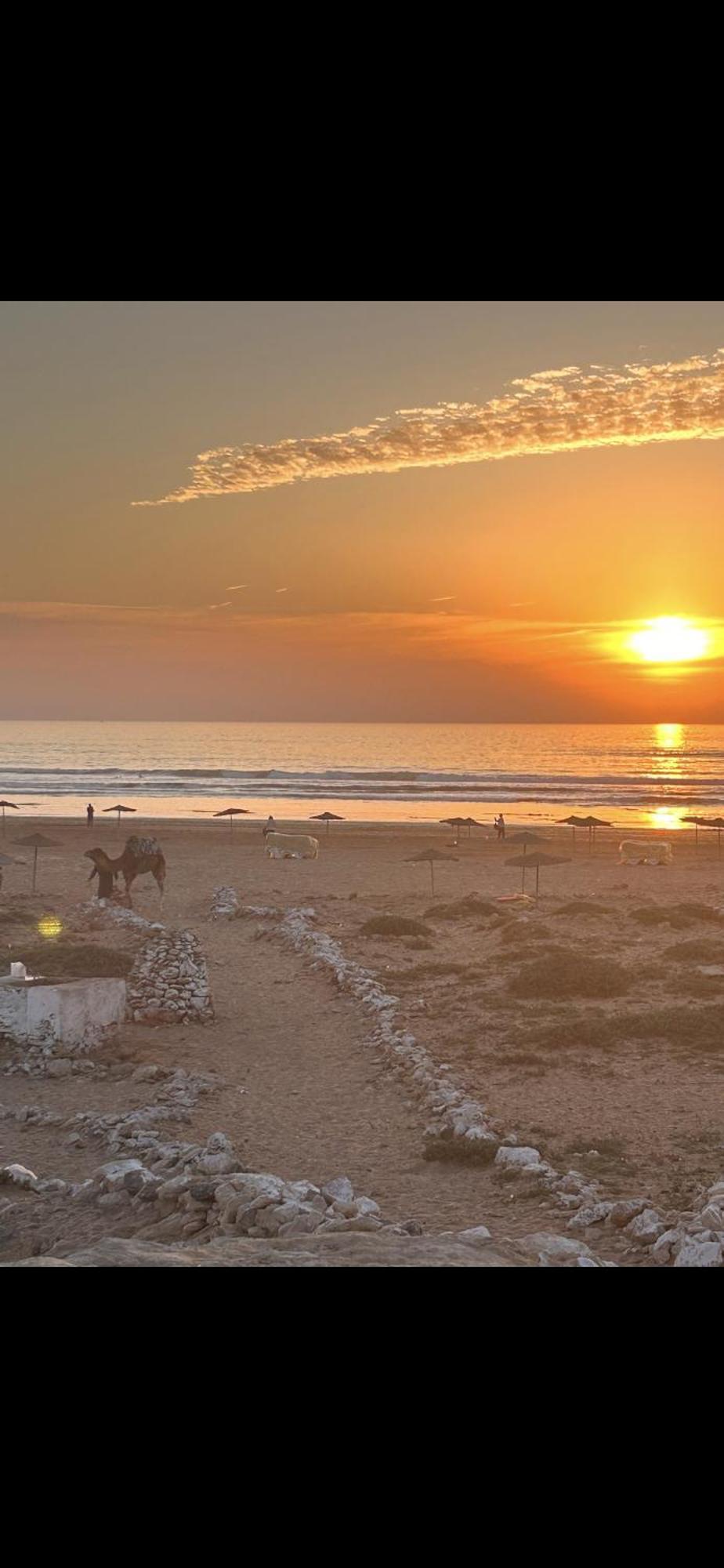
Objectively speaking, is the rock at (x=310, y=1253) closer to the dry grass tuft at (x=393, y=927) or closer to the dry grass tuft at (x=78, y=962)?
the dry grass tuft at (x=78, y=962)

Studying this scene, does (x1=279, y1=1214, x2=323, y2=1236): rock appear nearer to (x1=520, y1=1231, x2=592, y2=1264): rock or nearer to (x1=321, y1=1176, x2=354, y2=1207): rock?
(x1=321, y1=1176, x2=354, y2=1207): rock

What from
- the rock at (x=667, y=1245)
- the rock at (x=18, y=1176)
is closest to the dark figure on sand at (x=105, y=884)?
the rock at (x=18, y=1176)

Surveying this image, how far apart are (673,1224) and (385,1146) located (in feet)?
9.83

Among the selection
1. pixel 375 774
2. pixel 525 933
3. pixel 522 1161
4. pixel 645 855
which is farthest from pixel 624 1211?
pixel 375 774

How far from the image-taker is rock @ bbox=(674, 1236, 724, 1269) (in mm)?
6639

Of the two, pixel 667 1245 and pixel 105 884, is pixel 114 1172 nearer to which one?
pixel 667 1245

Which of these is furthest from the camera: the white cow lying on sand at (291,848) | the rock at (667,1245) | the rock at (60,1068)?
the white cow lying on sand at (291,848)

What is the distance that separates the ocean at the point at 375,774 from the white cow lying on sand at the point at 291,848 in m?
15.3

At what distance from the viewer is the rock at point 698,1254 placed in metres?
6.64

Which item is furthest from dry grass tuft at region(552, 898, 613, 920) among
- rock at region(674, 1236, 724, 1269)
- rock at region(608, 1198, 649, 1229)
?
rock at region(674, 1236, 724, 1269)

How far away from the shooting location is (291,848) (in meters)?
34.0

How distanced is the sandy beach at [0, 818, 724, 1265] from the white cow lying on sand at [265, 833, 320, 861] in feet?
23.3
